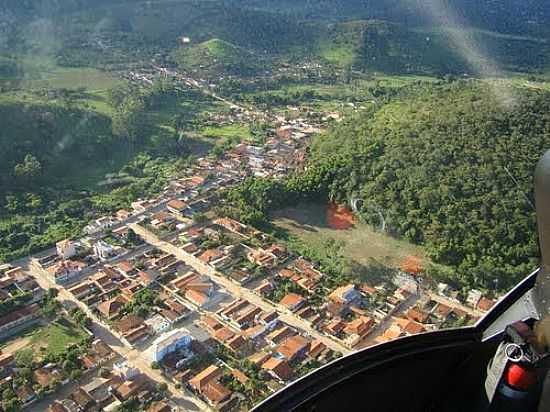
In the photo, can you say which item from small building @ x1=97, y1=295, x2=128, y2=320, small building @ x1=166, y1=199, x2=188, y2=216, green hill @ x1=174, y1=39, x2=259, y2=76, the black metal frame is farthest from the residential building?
green hill @ x1=174, y1=39, x2=259, y2=76

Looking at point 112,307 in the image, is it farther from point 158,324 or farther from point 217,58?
point 217,58

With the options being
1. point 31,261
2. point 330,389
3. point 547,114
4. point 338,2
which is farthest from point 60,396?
point 338,2

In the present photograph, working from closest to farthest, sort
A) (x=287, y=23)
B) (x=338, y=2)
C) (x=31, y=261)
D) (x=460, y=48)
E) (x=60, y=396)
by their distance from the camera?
(x=60, y=396)
(x=31, y=261)
(x=460, y=48)
(x=287, y=23)
(x=338, y=2)

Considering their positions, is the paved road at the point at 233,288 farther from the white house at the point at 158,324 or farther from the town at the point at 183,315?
the white house at the point at 158,324

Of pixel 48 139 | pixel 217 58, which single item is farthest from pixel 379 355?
pixel 217 58

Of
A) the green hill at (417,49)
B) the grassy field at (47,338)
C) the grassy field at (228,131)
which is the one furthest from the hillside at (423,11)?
the grassy field at (47,338)

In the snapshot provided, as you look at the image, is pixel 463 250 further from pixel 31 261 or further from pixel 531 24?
pixel 531 24
